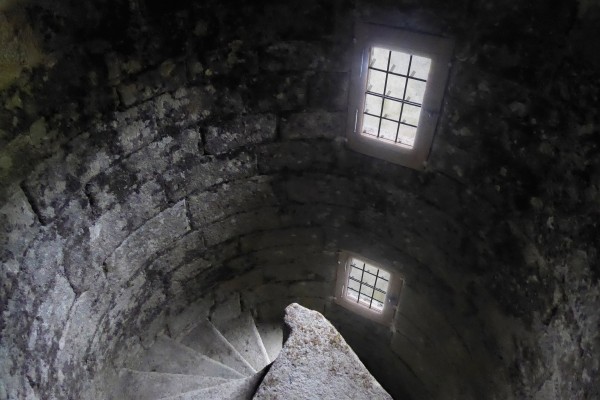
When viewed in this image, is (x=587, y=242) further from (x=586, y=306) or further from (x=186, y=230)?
(x=186, y=230)

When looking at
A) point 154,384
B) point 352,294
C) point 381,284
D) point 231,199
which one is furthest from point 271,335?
point 231,199

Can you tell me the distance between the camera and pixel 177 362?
193 inches

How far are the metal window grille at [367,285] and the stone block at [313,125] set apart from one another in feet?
5.77

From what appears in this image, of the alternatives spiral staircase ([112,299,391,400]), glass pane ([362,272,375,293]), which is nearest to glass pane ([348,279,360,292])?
glass pane ([362,272,375,293])

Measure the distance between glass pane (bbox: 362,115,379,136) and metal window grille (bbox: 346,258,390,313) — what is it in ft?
5.74

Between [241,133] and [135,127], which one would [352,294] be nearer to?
[241,133]

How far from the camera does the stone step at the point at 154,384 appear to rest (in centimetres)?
446

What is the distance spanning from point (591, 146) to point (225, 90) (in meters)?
2.34

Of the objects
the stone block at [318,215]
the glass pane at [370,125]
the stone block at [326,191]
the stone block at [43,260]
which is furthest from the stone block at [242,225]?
the stone block at [43,260]

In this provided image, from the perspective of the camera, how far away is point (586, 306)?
269cm

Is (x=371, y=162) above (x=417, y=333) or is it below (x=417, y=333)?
above

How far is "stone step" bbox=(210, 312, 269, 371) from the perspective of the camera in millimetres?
5371

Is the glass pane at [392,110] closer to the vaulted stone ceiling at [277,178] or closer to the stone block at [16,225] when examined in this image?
the vaulted stone ceiling at [277,178]

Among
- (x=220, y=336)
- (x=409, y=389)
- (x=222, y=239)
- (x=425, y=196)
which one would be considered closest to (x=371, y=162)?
(x=425, y=196)
